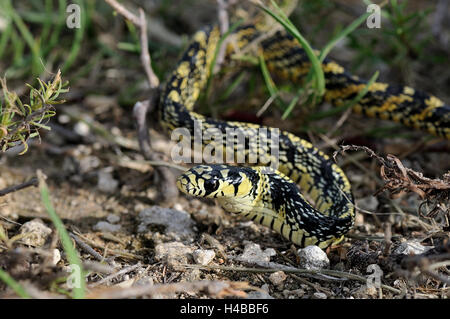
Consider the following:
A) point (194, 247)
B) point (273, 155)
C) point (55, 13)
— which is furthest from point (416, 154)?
point (55, 13)

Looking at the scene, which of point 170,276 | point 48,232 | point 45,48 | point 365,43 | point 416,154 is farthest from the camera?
point 365,43

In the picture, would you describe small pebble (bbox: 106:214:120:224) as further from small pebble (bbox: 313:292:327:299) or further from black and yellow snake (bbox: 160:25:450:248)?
small pebble (bbox: 313:292:327:299)

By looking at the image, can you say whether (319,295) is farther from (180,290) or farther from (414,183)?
(414,183)

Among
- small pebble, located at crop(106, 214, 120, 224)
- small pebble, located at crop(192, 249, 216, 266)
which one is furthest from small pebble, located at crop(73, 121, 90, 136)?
small pebble, located at crop(192, 249, 216, 266)

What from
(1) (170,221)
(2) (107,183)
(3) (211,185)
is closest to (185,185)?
(3) (211,185)
